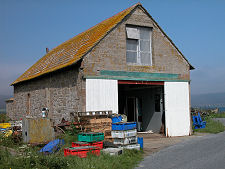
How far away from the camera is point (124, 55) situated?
15961mm

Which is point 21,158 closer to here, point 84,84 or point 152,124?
point 84,84

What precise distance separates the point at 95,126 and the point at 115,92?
Answer: 113 inches

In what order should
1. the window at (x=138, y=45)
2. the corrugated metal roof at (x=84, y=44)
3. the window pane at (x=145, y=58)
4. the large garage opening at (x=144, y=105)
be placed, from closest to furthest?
the corrugated metal roof at (x=84, y=44) < the window at (x=138, y=45) < the window pane at (x=145, y=58) < the large garage opening at (x=144, y=105)

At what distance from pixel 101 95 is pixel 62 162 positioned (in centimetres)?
692

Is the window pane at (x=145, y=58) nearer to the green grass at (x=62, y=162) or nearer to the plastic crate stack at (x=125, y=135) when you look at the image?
the plastic crate stack at (x=125, y=135)

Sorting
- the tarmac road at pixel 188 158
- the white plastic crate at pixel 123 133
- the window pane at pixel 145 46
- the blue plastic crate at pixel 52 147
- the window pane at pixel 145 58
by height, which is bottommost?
the tarmac road at pixel 188 158

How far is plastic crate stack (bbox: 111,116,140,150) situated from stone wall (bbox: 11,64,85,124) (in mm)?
3094

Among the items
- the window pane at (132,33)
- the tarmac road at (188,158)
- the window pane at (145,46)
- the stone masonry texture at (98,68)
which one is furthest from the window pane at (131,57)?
the tarmac road at (188,158)

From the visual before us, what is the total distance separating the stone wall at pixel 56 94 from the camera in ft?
48.4

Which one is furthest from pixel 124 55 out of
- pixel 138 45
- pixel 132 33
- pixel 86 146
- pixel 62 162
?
pixel 62 162

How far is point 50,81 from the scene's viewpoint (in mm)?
18094

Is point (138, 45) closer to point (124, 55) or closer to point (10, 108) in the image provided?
point (124, 55)

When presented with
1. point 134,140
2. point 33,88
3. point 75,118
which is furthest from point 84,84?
point 33,88

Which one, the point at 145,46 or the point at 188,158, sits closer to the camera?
the point at 188,158
